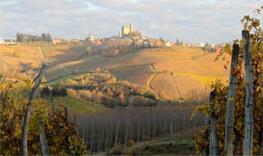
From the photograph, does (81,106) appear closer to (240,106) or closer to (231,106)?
(240,106)

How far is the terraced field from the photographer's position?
136m

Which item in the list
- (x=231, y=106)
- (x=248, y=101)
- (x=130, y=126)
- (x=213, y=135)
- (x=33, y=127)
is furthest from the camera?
(x=130, y=126)

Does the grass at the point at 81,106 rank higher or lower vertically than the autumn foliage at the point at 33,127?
lower

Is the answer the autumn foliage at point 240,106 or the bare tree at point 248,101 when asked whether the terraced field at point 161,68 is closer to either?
the autumn foliage at point 240,106

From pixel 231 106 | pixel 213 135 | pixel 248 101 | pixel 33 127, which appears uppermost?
pixel 248 101

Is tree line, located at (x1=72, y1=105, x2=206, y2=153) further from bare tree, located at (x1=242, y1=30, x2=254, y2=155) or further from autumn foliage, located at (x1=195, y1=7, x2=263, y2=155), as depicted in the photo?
bare tree, located at (x1=242, y1=30, x2=254, y2=155)

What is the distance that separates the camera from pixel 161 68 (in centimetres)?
15438

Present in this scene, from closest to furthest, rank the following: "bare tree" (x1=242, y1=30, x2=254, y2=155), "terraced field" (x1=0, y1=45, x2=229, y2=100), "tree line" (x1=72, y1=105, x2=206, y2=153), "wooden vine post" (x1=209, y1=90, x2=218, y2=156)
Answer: "bare tree" (x1=242, y1=30, x2=254, y2=155)
"wooden vine post" (x1=209, y1=90, x2=218, y2=156)
"tree line" (x1=72, y1=105, x2=206, y2=153)
"terraced field" (x1=0, y1=45, x2=229, y2=100)

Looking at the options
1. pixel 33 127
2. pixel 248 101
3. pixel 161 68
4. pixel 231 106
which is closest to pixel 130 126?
pixel 161 68

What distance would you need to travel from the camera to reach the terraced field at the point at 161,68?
13638 cm

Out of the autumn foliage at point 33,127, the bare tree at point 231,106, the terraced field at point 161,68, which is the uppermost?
the bare tree at point 231,106

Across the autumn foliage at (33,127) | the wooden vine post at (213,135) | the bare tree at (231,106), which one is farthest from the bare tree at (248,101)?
the autumn foliage at (33,127)

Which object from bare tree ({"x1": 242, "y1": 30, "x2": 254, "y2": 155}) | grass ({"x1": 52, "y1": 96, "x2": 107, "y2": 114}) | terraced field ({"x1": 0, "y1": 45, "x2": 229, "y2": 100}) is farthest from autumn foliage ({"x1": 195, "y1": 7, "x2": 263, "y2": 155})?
terraced field ({"x1": 0, "y1": 45, "x2": 229, "y2": 100})

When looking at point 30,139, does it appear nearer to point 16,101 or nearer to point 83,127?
point 16,101
